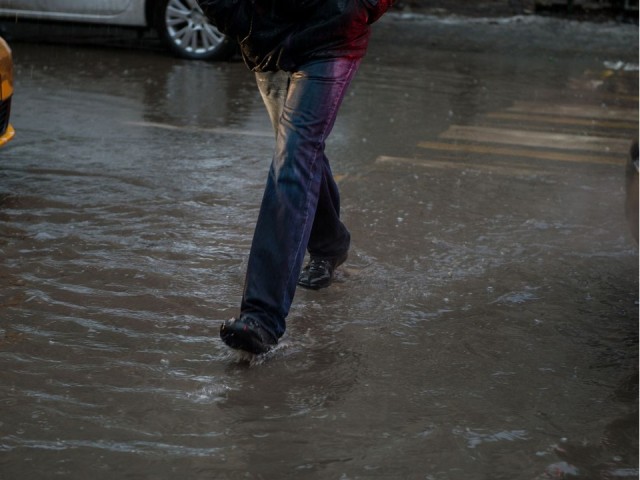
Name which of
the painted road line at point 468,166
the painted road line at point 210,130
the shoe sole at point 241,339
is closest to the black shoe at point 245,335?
the shoe sole at point 241,339

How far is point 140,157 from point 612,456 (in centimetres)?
467

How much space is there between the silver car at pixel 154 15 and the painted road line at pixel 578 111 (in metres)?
3.59

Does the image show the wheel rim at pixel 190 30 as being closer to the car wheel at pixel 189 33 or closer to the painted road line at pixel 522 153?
the car wheel at pixel 189 33

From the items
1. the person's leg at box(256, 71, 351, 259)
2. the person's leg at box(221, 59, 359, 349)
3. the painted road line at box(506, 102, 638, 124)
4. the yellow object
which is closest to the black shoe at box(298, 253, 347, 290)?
the person's leg at box(256, 71, 351, 259)

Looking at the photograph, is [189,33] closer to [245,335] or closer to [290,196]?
[290,196]

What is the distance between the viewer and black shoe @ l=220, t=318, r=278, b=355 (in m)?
3.76

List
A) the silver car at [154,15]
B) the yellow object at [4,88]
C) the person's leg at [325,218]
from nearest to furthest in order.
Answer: the person's leg at [325,218] < the yellow object at [4,88] < the silver car at [154,15]

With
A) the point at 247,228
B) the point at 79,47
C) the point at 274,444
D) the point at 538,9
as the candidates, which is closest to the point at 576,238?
the point at 247,228

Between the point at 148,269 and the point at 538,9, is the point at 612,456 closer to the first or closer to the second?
the point at 148,269

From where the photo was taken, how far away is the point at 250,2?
393 centimetres

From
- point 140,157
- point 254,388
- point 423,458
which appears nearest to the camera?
point 423,458

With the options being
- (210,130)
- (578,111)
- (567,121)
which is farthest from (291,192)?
(578,111)

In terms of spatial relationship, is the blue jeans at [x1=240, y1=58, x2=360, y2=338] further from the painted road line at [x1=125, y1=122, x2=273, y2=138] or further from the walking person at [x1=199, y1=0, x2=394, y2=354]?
the painted road line at [x1=125, y1=122, x2=273, y2=138]

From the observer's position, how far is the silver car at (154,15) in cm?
1244
